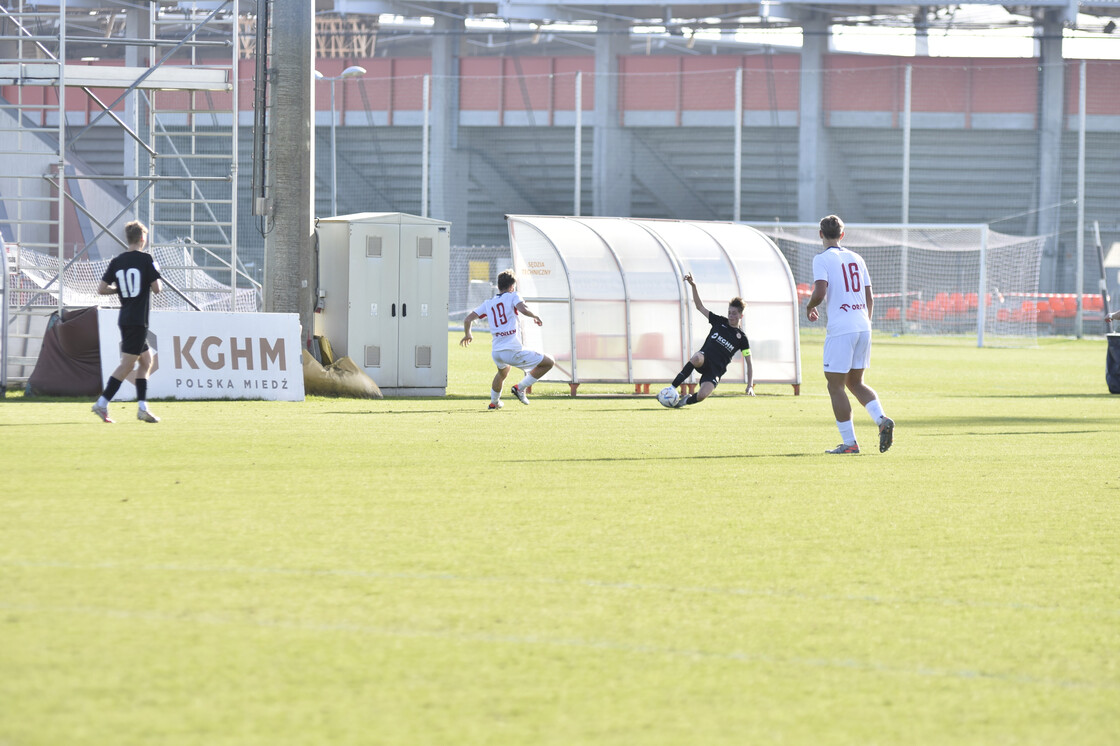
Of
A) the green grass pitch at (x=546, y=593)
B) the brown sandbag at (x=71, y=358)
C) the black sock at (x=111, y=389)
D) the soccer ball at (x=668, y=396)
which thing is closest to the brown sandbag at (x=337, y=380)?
the brown sandbag at (x=71, y=358)

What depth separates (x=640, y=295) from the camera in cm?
2291

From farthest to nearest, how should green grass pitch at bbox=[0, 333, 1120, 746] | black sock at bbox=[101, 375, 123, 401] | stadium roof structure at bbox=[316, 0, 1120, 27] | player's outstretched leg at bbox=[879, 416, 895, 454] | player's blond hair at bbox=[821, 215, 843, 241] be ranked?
1. stadium roof structure at bbox=[316, 0, 1120, 27]
2. black sock at bbox=[101, 375, 123, 401]
3. player's blond hair at bbox=[821, 215, 843, 241]
4. player's outstretched leg at bbox=[879, 416, 895, 454]
5. green grass pitch at bbox=[0, 333, 1120, 746]

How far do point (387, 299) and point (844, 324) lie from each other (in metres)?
9.24

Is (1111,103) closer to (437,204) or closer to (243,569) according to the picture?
(437,204)

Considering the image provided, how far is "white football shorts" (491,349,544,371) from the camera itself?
58.6ft

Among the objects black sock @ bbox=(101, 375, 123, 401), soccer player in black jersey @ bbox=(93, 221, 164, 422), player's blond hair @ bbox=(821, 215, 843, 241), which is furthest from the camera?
soccer player in black jersey @ bbox=(93, 221, 164, 422)

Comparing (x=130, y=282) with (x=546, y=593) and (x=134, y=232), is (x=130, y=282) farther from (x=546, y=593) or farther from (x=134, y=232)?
(x=546, y=593)

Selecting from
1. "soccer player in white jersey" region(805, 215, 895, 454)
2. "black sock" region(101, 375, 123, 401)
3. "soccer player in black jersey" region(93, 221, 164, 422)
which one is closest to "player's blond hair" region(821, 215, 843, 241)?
"soccer player in white jersey" region(805, 215, 895, 454)

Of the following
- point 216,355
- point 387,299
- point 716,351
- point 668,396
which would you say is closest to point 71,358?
point 216,355

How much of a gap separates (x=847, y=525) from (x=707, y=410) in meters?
10.2

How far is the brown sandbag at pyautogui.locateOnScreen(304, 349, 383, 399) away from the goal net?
29681mm

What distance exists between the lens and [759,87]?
52562 mm

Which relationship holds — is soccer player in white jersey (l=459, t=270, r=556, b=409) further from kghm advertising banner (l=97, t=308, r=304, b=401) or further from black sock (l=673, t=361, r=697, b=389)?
kghm advertising banner (l=97, t=308, r=304, b=401)

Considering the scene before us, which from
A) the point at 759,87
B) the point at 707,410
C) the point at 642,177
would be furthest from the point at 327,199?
the point at 707,410
